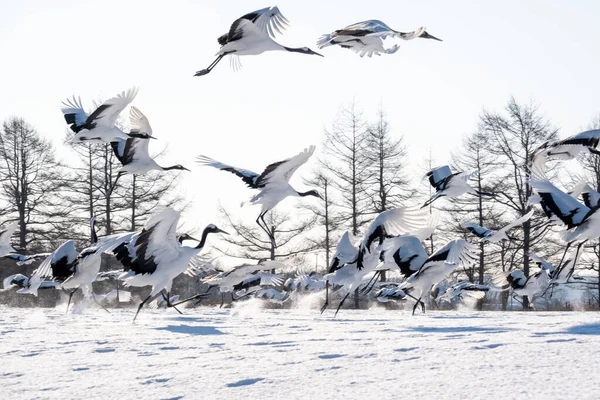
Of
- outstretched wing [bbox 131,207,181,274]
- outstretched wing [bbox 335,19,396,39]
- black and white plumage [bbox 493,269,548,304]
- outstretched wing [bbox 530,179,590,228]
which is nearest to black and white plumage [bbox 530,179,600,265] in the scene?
outstretched wing [bbox 530,179,590,228]

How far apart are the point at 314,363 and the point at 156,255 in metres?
3.89

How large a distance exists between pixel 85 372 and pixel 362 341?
2575 millimetres

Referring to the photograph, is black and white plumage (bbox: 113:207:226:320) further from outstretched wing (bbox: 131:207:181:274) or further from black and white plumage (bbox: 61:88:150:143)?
black and white plumage (bbox: 61:88:150:143)

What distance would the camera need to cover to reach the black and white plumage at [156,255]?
8627mm

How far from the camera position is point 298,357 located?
6.05 meters

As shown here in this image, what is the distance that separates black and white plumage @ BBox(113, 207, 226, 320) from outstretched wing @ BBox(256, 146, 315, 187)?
1.70m

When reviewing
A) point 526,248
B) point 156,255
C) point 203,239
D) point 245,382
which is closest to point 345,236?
point 203,239

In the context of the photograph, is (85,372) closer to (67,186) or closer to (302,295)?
(302,295)

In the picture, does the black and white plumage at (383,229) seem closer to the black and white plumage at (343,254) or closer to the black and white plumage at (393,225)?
the black and white plumage at (393,225)

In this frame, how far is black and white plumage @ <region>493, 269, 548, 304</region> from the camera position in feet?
44.0

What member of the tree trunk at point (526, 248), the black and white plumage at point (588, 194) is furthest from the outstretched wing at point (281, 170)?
the tree trunk at point (526, 248)

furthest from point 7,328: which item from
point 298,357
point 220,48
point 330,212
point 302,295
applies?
point 330,212

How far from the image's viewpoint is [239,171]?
37.9 ft

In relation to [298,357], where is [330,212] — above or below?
above
